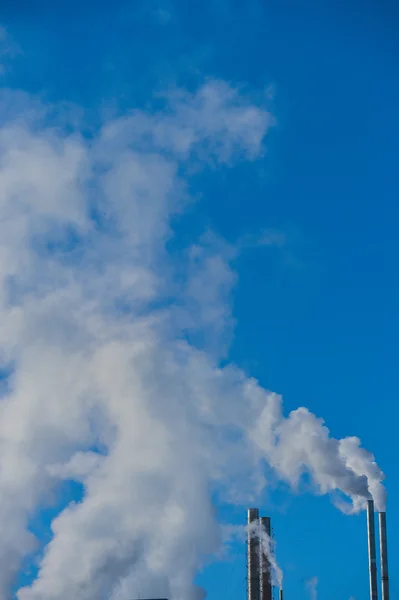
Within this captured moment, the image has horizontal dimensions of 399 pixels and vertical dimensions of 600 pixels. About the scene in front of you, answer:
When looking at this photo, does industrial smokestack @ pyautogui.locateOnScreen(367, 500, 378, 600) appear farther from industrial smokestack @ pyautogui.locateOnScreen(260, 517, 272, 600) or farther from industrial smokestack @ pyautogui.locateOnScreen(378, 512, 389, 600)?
industrial smokestack @ pyautogui.locateOnScreen(260, 517, 272, 600)

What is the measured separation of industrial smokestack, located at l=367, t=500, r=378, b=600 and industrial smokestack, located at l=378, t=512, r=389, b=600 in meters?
0.75

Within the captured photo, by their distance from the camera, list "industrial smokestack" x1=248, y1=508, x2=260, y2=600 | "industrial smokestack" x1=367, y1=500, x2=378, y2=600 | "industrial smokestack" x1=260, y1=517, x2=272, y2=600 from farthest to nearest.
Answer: "industrial smokestack" x1=260, y1=517, x2=272, y2=600, "industrial smokestack" x1=248, y1=508, x2=260, y2=600, "industrial smokestack" x1=367, y1=500, x2=378, y2=600

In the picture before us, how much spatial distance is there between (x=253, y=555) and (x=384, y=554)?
377 inches

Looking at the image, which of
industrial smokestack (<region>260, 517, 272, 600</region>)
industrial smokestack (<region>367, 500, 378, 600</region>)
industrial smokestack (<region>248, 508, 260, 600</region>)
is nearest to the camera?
industrial smokestack (<region>367, 500, 378, 600</region>)

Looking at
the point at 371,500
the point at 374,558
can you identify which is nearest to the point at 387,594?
the point at 374,558

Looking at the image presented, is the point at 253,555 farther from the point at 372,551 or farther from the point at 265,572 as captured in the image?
the point at 372,551

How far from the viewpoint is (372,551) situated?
179 ft

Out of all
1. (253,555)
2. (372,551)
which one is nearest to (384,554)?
(372,551)

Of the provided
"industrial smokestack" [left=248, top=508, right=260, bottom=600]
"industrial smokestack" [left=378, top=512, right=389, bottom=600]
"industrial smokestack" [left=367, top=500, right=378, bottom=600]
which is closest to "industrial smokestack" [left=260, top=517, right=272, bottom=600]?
"industrial smokestack" [left=248, top=508, right=260, bottom=600]

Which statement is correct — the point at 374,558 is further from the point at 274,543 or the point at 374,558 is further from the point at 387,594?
the point at 274,543

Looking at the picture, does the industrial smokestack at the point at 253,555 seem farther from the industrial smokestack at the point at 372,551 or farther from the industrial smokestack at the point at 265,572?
the industrial smokestack at the point at 372,551

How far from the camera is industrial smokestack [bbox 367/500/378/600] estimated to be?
53.3 metres

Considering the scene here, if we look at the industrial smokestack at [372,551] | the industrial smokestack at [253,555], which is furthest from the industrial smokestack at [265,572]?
the industrial smokestack at [372,551]

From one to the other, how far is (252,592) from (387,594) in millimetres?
9760
